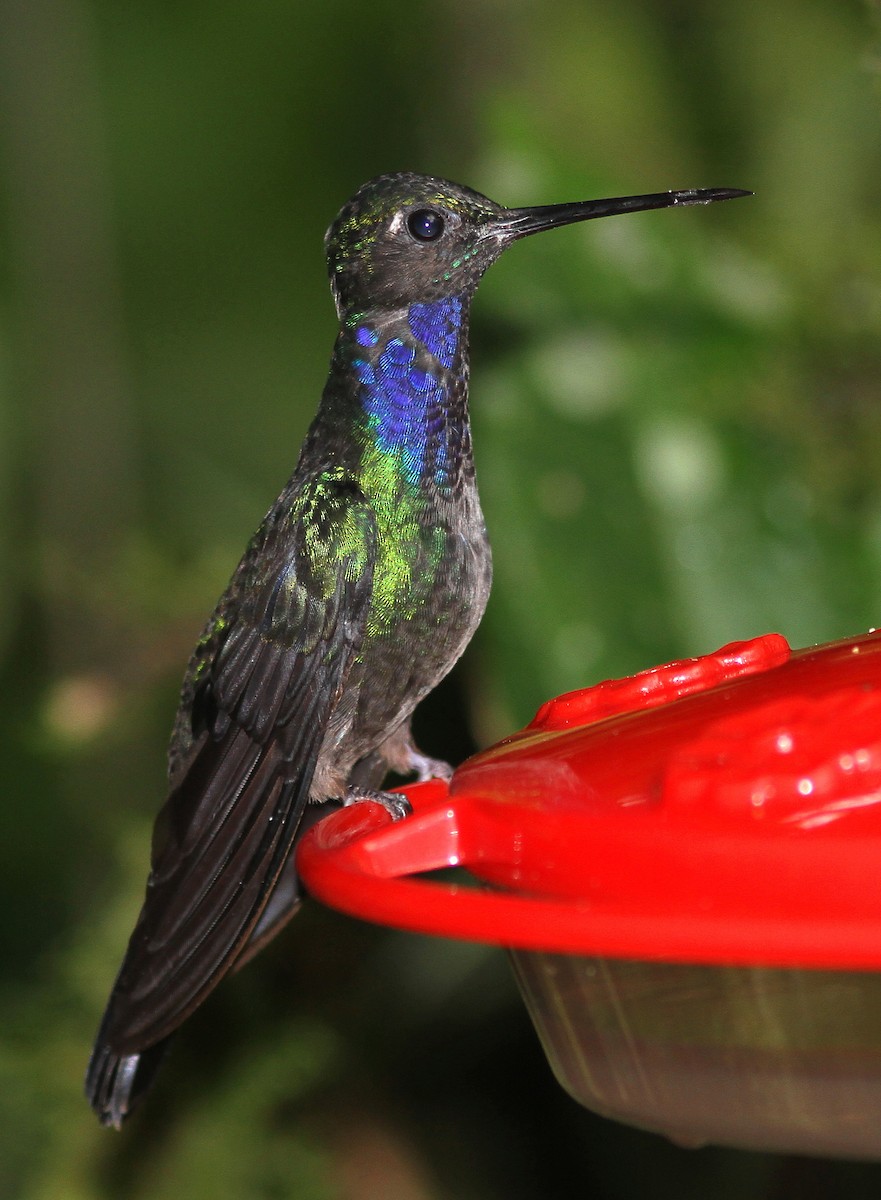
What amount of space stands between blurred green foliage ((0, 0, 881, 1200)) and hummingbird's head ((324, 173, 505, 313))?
0.73 m

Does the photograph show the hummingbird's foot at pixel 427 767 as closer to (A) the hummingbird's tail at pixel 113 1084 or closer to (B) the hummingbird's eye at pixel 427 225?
(A) the hummingbird's tail at pixel 113 1084

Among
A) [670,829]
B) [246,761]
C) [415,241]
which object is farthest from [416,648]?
[670,829]

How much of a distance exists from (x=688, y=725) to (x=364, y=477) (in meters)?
0.97

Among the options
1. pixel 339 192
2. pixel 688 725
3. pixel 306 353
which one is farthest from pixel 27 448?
pixel 688 725

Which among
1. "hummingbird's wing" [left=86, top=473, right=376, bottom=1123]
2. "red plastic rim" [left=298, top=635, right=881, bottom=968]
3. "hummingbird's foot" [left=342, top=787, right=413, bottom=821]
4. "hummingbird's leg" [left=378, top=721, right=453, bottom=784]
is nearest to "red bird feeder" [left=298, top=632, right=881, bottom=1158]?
"red plastic rim" [left=298, top=635, right=881, bottom=968]

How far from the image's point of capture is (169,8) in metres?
5.17

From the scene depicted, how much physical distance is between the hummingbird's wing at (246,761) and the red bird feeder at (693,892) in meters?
0.38

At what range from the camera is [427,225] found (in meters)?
2.47

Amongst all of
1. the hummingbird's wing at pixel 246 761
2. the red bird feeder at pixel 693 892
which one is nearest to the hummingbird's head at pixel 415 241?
the hummingbird's wing at pixel 246 761

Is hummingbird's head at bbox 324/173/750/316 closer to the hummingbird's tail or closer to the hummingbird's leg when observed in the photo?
the hummingbird's leg

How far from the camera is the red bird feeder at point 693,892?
1266 millimetres

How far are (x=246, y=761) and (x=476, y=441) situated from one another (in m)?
1.22

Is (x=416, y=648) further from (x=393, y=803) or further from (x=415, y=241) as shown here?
(x=415, y=241)

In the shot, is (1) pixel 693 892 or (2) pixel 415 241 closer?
(1) pixel 693 892
